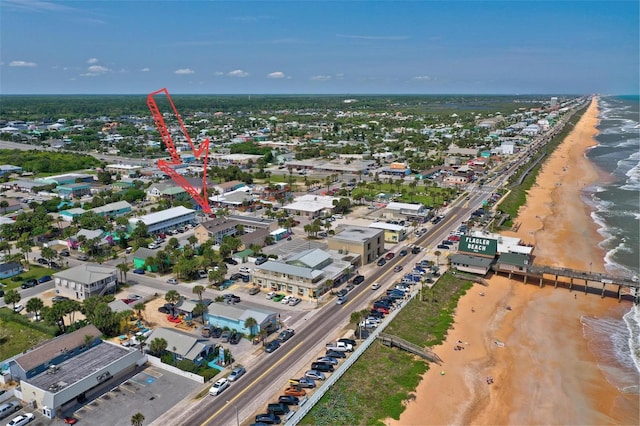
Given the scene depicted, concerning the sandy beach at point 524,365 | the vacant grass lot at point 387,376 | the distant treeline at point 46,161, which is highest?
the distant treeline at point 46,161

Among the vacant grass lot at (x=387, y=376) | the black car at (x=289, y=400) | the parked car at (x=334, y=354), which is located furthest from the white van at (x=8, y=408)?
the parked car at (x=334, y=354)

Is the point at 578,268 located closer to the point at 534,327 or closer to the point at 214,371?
the point at 534,327

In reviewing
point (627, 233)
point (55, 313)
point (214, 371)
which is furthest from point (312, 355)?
point (627, 233)

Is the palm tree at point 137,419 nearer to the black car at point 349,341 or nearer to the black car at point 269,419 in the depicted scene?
the black car at point 269,419

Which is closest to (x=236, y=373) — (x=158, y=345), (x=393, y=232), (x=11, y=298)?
(x=158, y=345)

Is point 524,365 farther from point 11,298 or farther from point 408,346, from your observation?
point 11,298
